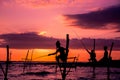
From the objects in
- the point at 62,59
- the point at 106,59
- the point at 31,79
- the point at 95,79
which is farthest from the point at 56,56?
the point at 31,79

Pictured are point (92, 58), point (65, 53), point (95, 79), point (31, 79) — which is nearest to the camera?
point (65, 53)

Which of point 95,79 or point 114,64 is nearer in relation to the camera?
point 95,79

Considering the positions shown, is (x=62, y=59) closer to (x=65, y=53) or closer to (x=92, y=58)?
(x=65, y=53)

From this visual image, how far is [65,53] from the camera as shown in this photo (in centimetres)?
1978

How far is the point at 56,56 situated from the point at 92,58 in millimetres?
25654

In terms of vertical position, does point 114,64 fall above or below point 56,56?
below

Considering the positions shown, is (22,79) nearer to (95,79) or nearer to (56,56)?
(95,79)

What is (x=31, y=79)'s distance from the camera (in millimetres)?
53312

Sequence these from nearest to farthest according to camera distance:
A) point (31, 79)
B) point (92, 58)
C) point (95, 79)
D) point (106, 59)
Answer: point (106, 59) → point (92, 58) → point (95, 79) → point (31, 79)

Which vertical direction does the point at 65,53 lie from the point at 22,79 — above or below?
above

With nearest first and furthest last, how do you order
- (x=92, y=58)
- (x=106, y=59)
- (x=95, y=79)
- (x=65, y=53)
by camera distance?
(x=65, y=53), (x=106, y=59), (x=92, y=58), (x=95, y=79)

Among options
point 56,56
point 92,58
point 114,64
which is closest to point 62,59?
point 56,56

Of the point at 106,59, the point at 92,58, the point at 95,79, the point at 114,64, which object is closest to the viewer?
the point at 106,59

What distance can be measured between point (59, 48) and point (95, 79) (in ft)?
102
